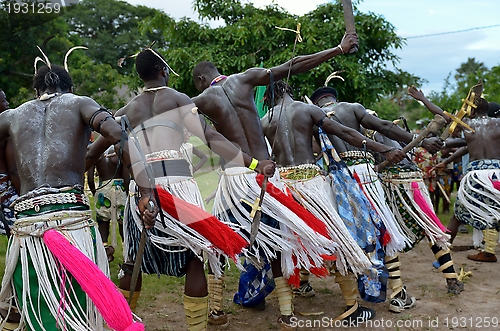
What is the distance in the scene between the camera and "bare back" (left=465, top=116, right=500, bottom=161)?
5898 mm

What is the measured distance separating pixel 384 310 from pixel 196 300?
2043mm

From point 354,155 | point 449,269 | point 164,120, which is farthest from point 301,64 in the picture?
point 449,269

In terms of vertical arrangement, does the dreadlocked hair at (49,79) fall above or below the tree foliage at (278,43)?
below

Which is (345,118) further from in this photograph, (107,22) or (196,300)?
(107,22)

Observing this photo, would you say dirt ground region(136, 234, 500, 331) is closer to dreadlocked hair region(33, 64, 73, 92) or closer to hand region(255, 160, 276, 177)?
hand region(255, 160, 276, 177)

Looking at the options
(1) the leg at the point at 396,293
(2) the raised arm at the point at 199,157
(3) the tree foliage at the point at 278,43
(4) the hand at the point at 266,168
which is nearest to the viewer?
(4) the hand at the point at 266,168

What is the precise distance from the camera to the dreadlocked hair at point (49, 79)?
9.18 ft

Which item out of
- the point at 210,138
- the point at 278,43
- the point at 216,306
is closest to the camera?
the point at 210,138

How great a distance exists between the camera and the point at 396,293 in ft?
14.6

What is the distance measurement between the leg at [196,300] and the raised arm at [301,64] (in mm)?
1417

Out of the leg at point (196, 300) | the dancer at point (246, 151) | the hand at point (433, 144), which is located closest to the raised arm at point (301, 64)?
the dancer at point (246, 151)

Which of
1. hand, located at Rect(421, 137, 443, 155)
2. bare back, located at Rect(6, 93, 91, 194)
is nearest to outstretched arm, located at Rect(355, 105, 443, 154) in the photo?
hand, located at Rect(421, 137, 443, 155)

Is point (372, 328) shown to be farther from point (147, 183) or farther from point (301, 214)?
point (147, 183)

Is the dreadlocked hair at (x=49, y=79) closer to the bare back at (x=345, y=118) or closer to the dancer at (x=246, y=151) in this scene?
the dancer at (x=246, y=151)
